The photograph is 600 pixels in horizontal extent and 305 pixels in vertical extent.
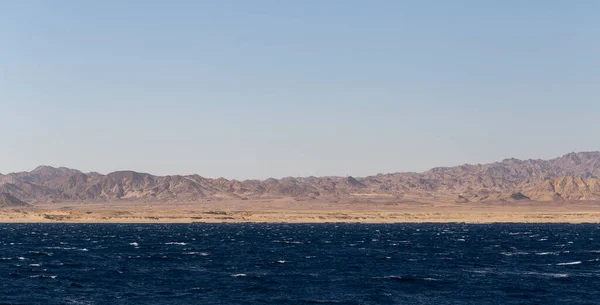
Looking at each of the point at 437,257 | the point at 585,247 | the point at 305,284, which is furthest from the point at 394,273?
the point at 585,247

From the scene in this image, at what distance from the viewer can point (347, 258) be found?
11594 cm

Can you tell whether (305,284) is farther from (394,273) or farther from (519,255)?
(519,255)

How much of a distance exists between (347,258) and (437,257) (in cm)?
1399

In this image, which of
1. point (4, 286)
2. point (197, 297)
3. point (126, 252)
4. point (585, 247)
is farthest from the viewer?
point (585, 247)

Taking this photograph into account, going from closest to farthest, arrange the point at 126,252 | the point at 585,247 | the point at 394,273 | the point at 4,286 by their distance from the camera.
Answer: the point at 4,286, the point at 394,273, the point at 126,252, the point at 585,247

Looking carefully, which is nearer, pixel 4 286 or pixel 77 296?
pixel 77 296

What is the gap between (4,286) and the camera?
79562mm

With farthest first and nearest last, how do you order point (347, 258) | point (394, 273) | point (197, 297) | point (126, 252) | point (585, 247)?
point (585, 247) < point (126, 252) < point (347, 258) < point (394, 273) < point (197, 297)

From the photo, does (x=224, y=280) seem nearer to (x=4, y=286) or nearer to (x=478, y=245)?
(x=4, y=286)

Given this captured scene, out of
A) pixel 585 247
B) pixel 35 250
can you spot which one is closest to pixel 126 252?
pixel 35 250

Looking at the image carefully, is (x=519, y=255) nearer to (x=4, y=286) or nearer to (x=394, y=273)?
(x=394, y=273)

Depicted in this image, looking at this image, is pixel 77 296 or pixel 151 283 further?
pixel 151 283

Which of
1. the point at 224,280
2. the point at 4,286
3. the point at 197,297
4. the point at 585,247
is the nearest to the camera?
the point at 197,297

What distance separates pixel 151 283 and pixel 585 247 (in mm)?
91989
